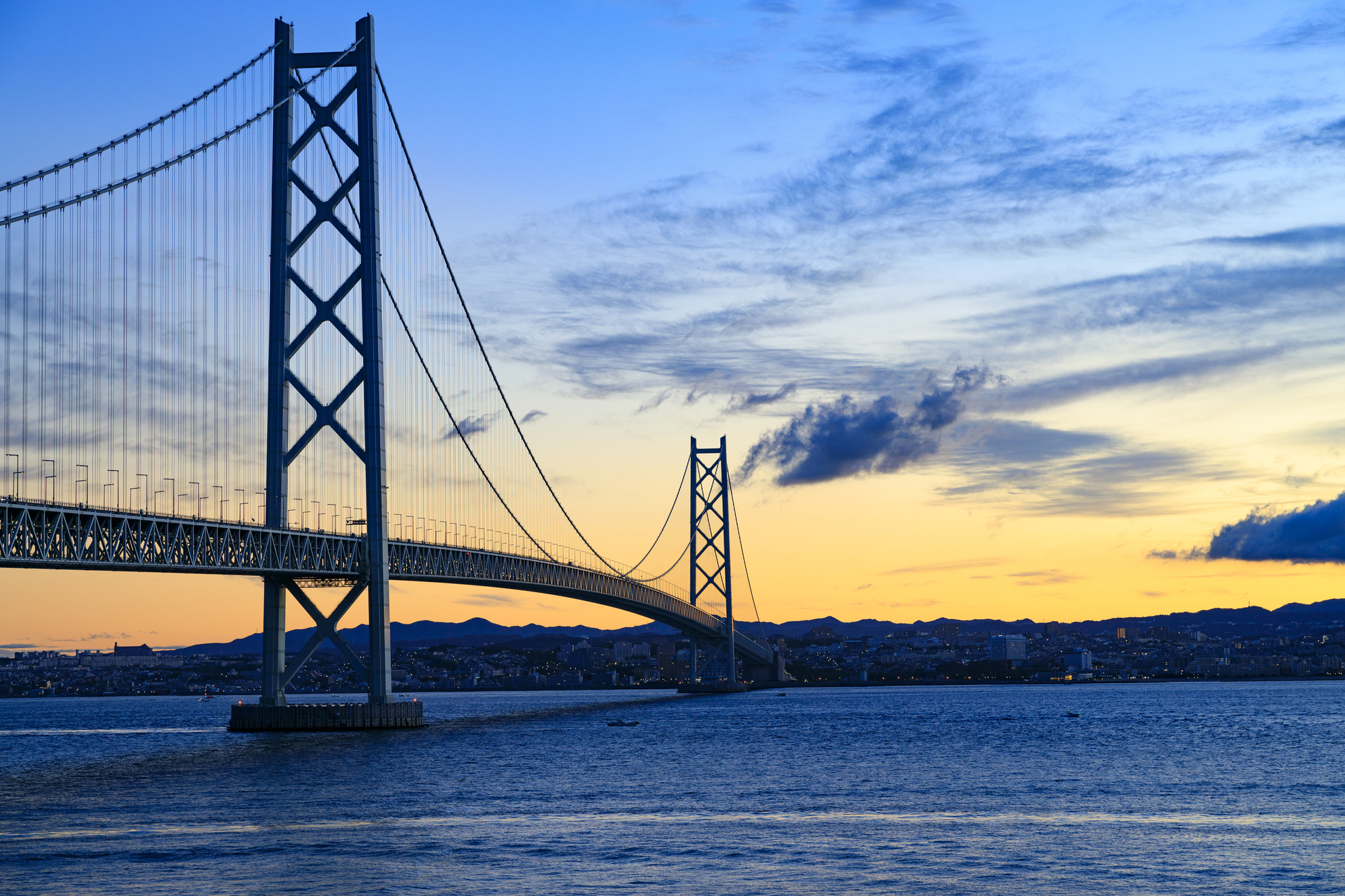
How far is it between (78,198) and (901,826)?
25.5 metres

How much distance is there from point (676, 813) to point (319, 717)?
21.4m

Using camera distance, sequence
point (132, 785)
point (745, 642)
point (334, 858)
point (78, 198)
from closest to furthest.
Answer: point (334, 858)
point (132, 785)
point (78, 198)
point (745, 642)

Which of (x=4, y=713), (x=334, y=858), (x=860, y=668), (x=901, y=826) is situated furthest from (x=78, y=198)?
(x=860, y=668)

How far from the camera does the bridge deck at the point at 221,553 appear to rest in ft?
103

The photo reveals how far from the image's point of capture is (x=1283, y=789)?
32.9 metres

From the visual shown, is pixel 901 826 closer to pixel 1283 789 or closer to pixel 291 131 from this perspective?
pixel 1283 789

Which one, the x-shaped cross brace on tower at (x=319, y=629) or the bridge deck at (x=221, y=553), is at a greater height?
the bridge deck at (x=221, y=553)

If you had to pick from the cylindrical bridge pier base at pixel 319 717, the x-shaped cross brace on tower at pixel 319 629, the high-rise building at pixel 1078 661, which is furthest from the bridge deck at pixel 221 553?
the high-rise building at pixel 1078 661

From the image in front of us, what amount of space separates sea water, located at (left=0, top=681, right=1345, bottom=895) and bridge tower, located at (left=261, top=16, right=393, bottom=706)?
3509mm

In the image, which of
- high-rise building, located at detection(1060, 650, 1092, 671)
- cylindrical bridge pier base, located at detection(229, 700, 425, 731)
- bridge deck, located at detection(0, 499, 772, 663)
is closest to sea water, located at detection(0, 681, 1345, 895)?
cylindrical bridge pier base, located at detection(229, 700, 425, 731)

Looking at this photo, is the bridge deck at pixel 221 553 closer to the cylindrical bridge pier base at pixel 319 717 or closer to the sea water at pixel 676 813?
the cylindrical bridge pier base at pixel 319 717

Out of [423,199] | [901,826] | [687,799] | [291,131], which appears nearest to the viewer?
[901,826]

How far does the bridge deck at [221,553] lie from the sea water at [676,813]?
5.37 metres

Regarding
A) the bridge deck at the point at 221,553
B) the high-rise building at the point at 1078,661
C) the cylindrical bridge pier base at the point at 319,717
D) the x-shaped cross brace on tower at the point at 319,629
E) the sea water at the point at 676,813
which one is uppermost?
the bridge deck at the point at 221,553
